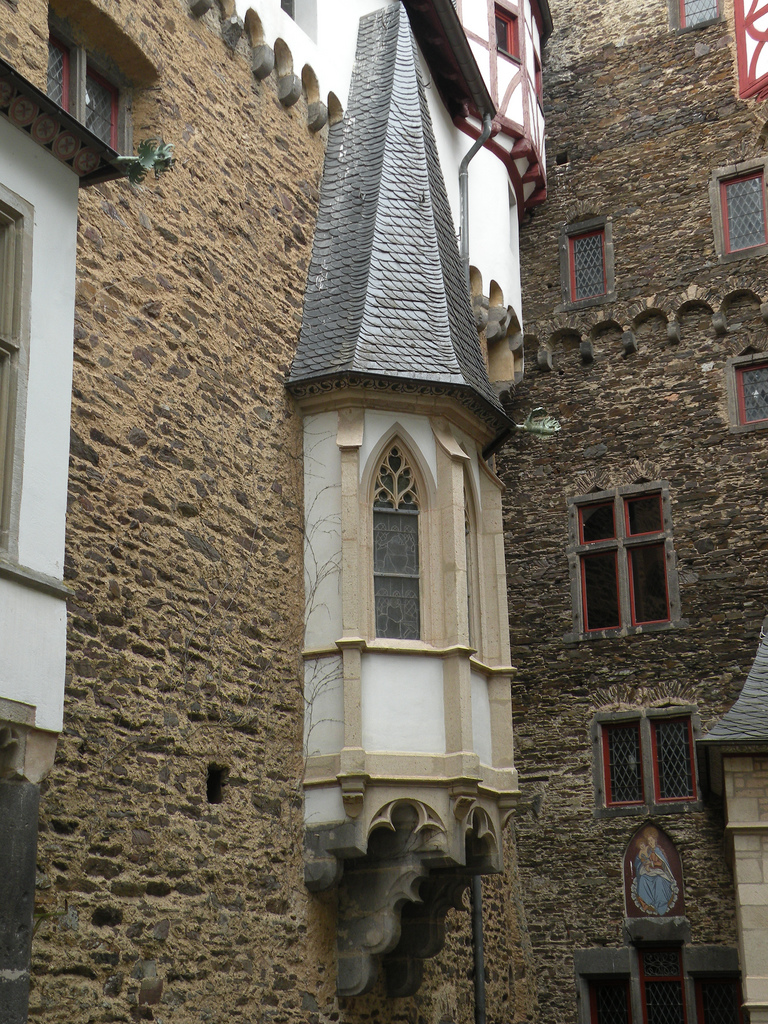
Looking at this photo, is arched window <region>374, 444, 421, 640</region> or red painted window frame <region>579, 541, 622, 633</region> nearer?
arched window <region>374, 444, 421, 640</region>

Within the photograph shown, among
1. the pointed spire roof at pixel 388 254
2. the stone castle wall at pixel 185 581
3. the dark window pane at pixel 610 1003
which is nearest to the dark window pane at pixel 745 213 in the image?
the pointed spire roof at pixel 388 254

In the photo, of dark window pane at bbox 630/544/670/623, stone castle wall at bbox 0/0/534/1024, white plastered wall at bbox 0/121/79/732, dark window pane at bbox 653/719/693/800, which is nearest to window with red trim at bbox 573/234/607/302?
dark window pane at bbox 630/544/670/623

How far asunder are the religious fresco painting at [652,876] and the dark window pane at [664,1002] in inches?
25.3

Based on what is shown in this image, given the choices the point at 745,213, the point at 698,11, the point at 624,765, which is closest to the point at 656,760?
the point at 624,765

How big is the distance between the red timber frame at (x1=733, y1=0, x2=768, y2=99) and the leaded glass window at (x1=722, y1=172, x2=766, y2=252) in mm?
1014

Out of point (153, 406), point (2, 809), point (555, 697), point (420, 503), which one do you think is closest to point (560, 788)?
point (555, 697)

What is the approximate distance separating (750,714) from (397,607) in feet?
11.4

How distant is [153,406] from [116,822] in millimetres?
2715

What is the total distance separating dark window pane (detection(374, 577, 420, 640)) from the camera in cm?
1048

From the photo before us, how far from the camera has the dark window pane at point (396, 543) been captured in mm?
10641

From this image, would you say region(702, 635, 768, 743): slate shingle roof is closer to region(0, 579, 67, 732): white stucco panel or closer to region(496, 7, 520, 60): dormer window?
region(0, 579, 67, 732): white stucco panel

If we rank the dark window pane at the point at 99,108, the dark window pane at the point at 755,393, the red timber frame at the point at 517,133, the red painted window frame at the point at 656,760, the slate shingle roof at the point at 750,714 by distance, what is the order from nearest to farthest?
the dark window pane at the point at 99,108 < the slate shingle roof at the point at 750,714 < the red painted window frame at the point at 656,760 < the dark window pane at the point at 755,393 < the red timber frame at the point at 517,133

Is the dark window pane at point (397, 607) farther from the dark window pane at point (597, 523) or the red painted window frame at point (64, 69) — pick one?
the dark window pane at point (597, 523)

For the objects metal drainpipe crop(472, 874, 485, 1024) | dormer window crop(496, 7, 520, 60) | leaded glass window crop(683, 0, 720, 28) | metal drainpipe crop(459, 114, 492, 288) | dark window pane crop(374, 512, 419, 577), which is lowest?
metal drainpipe crop(472, 874, 485, 1024)
